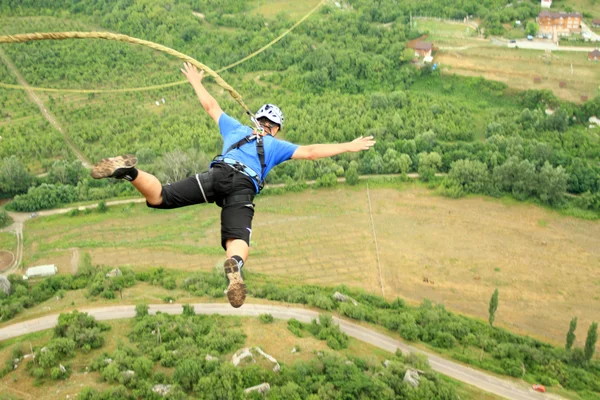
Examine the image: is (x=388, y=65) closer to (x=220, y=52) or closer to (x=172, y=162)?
(x=220, y=52)

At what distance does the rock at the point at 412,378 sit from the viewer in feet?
61.3

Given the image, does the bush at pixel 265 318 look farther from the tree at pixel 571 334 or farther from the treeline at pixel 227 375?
the tree at pixel 571 334

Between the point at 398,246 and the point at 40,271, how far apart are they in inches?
517

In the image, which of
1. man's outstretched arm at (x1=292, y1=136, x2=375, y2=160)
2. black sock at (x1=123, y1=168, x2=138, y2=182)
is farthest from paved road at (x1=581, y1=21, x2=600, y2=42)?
black sock at (x1=123, y1=168, x2=138, y2=182)

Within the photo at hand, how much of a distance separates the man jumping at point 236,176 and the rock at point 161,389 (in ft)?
32.3

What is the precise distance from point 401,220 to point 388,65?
12.8 m

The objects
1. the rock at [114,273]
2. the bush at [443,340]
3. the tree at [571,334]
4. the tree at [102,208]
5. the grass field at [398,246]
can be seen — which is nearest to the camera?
the tree at [571,334]

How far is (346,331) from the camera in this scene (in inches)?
873

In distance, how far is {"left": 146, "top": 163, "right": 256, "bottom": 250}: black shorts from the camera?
9.27m

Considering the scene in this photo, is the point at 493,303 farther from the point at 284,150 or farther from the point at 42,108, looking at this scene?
the point at 42,108

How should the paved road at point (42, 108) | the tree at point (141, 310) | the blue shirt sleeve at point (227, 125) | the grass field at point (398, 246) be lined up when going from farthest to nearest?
1. the paved road at point (42, 108)
2. the grass field at point (398, 246)
3. the tree at point (141, 310)
4. the blue shirt sleeve at point (227, 125)

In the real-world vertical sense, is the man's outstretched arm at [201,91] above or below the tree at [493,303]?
above

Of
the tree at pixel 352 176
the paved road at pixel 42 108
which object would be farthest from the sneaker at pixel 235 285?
the paved road at pixel 42 108

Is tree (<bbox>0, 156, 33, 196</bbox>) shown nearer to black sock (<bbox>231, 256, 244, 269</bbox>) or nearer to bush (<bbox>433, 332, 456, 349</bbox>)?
bush (<bbox>433, 332, 456, 349</bbox>)
